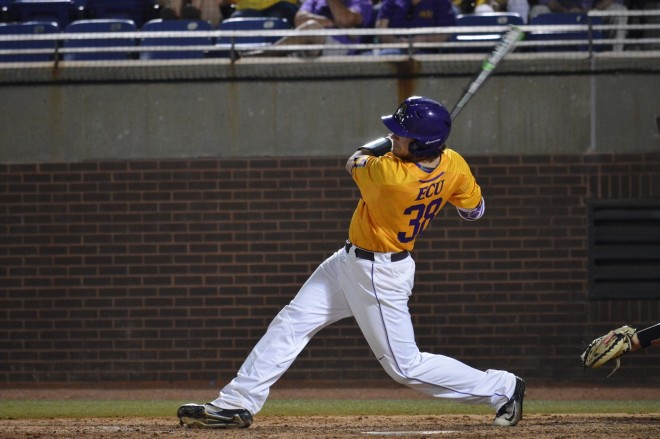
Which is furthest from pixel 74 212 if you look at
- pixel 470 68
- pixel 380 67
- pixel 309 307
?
pixel 309 307

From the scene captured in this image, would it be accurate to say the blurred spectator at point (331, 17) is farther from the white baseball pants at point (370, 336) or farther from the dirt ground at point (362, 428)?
the white baseball pants at point (370, 336)

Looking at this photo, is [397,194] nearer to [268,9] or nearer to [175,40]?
[175,40]

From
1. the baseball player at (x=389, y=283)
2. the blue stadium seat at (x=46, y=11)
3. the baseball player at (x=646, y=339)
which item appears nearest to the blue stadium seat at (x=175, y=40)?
the blue stadium seat at (x=46, y=11)

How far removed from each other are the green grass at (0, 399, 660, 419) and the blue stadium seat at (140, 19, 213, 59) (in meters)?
3.47

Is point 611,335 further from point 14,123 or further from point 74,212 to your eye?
point 14,123

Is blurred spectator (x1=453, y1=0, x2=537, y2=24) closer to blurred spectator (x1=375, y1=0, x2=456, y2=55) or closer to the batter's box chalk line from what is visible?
blurred spectator (x1=375, y1=0, x2=456, y2=55)

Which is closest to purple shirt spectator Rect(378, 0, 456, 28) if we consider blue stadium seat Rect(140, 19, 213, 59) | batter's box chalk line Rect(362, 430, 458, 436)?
blue stadium seat Rect(140, 19, 213, 59)

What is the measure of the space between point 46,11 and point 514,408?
724 cm

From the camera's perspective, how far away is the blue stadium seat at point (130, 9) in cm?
1110

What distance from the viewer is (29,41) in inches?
421

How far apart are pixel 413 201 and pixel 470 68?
14.1ft

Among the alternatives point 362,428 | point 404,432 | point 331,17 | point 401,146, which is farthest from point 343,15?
point 404,432

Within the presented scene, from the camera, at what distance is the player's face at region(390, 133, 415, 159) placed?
5859 millimetres

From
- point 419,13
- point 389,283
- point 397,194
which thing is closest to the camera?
point 397,194
